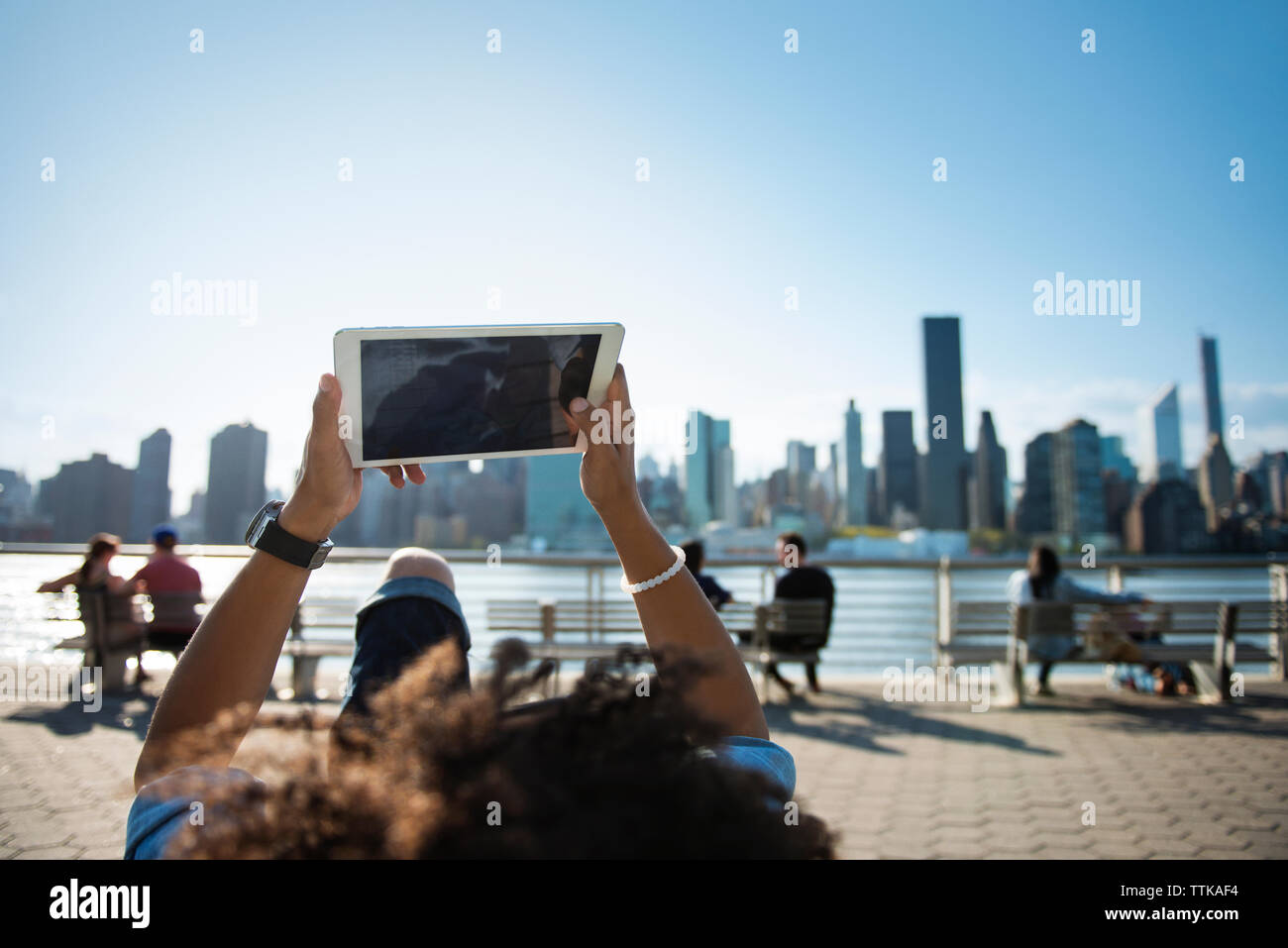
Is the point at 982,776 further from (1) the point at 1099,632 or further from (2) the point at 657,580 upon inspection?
(2) the point at 657,580

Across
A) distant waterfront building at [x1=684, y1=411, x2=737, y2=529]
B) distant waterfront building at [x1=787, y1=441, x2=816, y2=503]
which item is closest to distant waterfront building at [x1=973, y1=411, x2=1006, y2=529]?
distant waterfront building at [x1=787, y1=441, x2=816, y2=503]

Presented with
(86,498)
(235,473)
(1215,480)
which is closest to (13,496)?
(86,498)

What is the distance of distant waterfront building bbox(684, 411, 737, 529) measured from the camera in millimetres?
12791

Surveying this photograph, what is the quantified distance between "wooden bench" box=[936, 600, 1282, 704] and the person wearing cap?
20.3 feet

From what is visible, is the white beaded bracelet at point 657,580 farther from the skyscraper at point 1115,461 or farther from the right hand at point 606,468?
the skyscraper at point 1115,461

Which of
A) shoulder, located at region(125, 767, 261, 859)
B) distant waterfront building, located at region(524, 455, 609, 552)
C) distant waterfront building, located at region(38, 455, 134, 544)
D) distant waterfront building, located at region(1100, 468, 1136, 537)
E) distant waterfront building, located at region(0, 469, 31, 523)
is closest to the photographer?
shoulder, located at region(125, 767, 261, 859)

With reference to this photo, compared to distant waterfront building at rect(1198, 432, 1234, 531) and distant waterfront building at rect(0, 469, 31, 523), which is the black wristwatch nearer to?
distant waterfront building at rect(0, 469, 31, 523)

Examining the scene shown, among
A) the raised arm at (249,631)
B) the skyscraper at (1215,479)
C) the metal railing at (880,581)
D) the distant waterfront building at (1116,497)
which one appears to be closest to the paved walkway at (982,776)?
the metal railing at (880,581)

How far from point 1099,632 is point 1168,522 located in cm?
1390

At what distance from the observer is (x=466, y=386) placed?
1.41 metres

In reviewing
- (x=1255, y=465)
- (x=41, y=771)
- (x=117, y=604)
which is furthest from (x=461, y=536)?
(x=1255, y=465)

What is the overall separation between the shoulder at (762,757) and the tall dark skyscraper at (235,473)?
26.8 ft

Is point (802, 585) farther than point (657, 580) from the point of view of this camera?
Yes
